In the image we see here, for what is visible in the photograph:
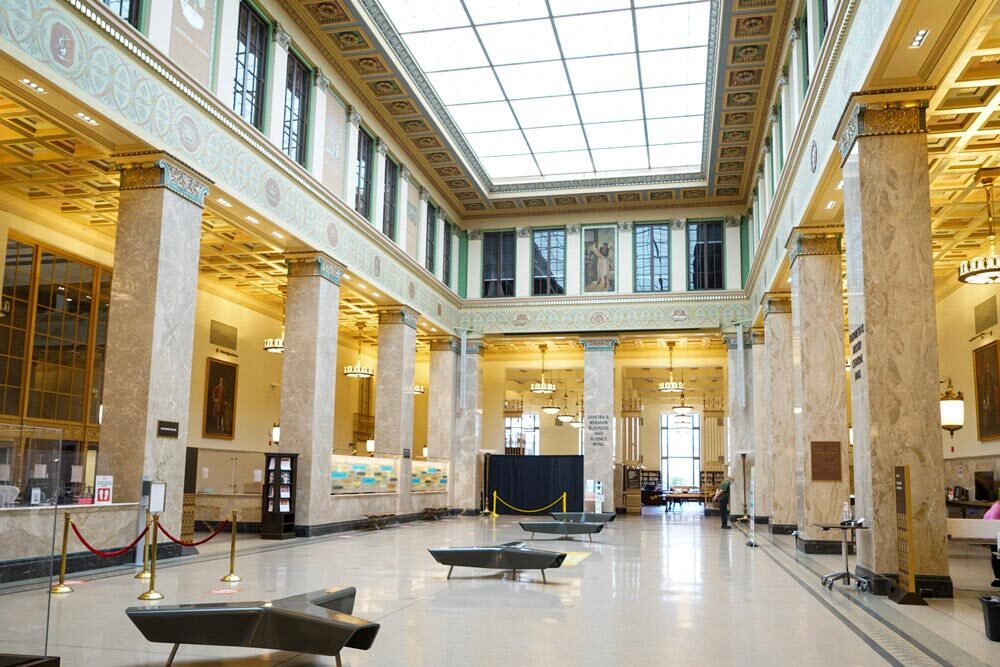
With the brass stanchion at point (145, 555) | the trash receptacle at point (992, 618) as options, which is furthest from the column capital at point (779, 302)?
the brass stanchion at point (145, 555)

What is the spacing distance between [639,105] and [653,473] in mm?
23890

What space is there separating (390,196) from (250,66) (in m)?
7.15

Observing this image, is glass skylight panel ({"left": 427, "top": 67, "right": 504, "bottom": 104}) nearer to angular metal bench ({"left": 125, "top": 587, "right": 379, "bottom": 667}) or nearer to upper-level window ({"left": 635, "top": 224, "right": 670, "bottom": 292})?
upper-level window ({"left": 635, "top": 224, "right": 670, "bottom": 292})

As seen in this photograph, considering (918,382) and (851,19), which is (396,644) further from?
(851,19)

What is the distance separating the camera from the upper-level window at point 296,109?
16.3 m

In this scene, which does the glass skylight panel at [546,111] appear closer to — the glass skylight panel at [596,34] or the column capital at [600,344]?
the glass skylight panel at [596,34]

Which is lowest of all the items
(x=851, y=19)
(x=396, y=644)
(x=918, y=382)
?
(x=396, y=644)

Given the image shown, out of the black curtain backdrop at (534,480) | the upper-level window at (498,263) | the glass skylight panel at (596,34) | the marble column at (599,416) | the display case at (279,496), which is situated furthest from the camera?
the black curtain backdrop at (534,480)

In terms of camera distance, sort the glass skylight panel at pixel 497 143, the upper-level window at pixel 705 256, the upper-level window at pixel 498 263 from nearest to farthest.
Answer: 1. the glass skylight panel at pixel 497 143
2. the upper-level window at pixel 705 256
3. the upper-level window at pixel 498 263

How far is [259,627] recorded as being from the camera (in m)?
5.48

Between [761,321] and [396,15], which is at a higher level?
[396,15]

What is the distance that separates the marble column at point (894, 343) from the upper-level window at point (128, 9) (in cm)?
956

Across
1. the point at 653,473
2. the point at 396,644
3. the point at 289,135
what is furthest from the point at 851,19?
the point at 653,473

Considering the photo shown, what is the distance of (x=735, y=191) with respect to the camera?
82.1ft
